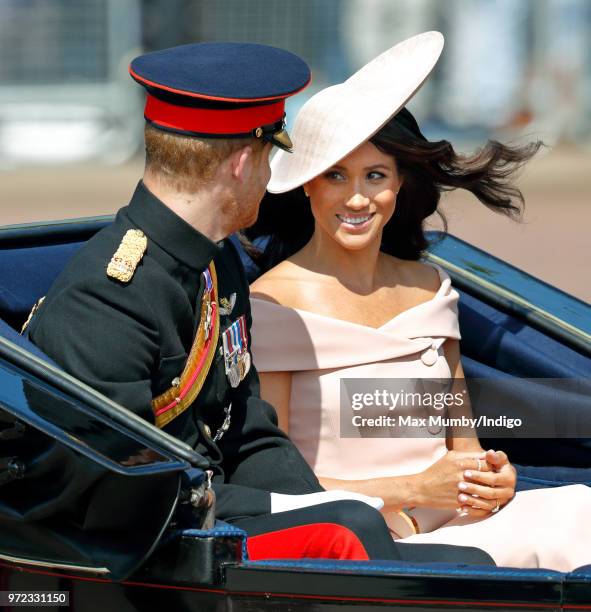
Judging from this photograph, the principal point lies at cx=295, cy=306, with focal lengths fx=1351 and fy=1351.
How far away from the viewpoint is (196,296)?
8.50 ft

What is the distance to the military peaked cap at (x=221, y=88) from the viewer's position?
2.46 m

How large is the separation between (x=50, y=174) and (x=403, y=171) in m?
10.9

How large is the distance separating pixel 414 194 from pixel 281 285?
1.38ft

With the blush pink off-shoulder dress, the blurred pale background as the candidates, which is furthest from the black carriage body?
the blurred pale background

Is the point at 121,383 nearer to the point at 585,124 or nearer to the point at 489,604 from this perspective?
the point at 489,604

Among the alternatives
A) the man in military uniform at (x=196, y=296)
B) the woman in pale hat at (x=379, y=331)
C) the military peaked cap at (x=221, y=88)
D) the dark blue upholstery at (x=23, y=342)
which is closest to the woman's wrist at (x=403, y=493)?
the woman in pale hat at (x=379, y=331)

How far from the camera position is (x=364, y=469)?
3.04 meters

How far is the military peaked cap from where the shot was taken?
2.46 meters

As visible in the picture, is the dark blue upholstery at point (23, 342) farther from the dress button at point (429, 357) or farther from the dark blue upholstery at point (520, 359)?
the dress button at point (429, 357)

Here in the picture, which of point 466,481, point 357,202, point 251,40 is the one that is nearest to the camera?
point 466,481

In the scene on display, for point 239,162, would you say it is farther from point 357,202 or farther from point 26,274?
point 26,274

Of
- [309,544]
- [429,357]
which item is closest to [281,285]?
[429,357]

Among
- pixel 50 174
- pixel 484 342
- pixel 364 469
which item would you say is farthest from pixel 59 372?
pixel 50 174

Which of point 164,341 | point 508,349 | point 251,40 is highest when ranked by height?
point 164,341
